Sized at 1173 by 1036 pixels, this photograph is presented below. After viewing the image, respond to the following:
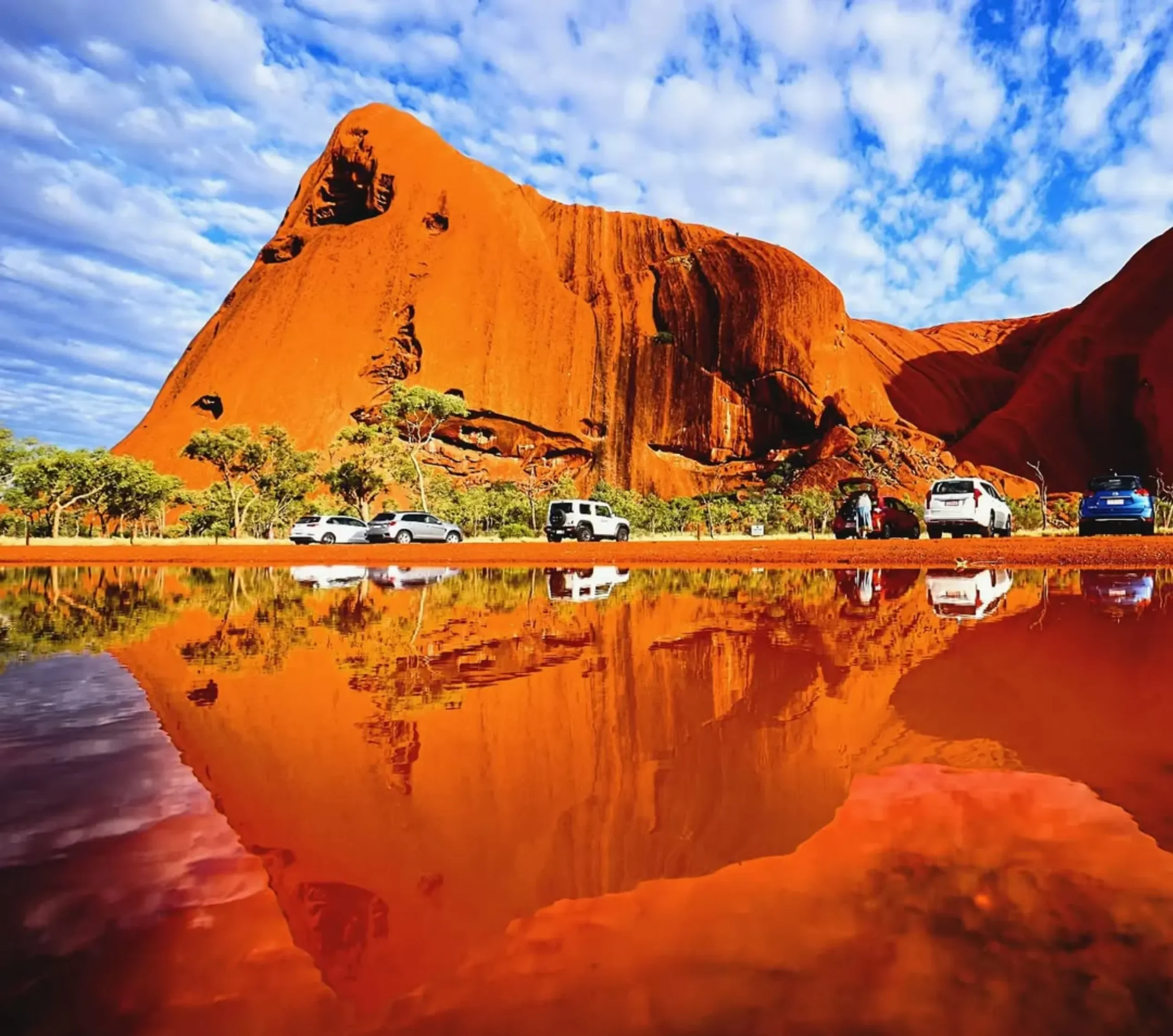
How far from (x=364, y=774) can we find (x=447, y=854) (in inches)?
39.2

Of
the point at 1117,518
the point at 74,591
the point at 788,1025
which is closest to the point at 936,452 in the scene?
the point at 1117,518

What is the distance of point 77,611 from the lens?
415 inches

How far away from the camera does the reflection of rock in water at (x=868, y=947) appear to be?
188cm

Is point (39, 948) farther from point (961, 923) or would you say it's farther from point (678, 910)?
point (961, 923)

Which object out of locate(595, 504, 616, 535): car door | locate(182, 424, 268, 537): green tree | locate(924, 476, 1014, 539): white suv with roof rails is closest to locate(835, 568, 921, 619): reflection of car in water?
locate(924, 476, 1014, 539): white suv with roof rails

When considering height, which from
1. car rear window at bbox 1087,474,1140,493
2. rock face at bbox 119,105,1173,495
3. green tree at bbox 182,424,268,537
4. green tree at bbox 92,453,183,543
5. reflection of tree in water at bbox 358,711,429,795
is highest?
rock face at bbox 119,105,1173,495

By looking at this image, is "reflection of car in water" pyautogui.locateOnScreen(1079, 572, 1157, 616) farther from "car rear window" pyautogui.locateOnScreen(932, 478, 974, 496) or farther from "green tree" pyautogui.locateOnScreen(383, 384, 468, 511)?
"green tree" pyautogui.locateOnScreen(383, 384, 468, 511)

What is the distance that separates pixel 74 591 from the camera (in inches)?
543

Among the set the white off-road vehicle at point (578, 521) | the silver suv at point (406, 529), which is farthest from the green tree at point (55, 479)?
the white off-road vehicle at point (578, 521)

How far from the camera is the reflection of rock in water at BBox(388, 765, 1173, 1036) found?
6.15 feet

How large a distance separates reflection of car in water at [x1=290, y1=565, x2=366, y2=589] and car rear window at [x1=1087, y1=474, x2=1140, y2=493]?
22.8 metres

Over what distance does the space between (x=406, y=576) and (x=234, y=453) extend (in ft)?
109

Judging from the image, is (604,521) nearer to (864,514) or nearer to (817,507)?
(864,514)

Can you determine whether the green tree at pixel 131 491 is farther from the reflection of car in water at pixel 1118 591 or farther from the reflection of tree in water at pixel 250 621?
the reflection of car in water at pixel 1118 591
